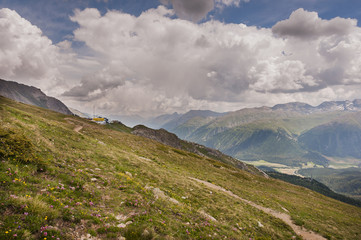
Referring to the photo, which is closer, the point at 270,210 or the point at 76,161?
the point at 76,161

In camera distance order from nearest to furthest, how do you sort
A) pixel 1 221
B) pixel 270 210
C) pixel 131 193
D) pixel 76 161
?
1. pixel 1 221
2. pixel 131 193
3. pixel 76 161
4. pixel 270 210

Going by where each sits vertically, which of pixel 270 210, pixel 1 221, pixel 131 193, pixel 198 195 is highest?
pixel 1 221

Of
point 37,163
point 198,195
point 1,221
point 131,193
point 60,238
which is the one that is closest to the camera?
point 1,221

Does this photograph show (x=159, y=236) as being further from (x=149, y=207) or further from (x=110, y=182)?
(x=110, y=182)

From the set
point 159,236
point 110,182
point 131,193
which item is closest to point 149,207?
point 131,193

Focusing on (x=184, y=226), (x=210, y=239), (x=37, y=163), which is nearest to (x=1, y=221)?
(x=37, y=163)

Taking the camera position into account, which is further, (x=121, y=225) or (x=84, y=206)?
(x=84, y=206)

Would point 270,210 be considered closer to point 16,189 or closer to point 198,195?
point 198,195

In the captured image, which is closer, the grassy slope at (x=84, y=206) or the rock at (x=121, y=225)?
the grassy slope at (x=84, y=206)

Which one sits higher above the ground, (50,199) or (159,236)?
(50,199)

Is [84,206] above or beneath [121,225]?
above

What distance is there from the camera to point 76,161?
19094mm

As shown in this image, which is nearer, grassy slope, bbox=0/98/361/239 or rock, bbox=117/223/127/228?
grassy slope, bbox=0/98/361/239

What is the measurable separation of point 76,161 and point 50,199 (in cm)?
920
